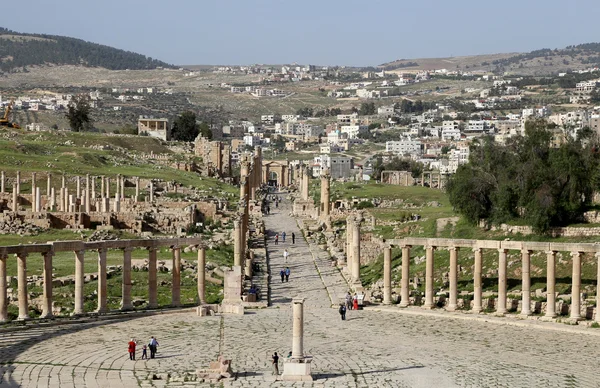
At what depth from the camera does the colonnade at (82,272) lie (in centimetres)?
4234

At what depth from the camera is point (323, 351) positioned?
3866 cm

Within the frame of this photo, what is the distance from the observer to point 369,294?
50.1 meters

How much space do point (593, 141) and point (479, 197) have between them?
1101 centimetres

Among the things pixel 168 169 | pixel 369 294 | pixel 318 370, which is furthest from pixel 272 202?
pixel 318 370

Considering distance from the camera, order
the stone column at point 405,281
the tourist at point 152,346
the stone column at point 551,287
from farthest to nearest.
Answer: the stone column at point 405,281 → the stone column at point 551,287 → the tourist at point 152,346

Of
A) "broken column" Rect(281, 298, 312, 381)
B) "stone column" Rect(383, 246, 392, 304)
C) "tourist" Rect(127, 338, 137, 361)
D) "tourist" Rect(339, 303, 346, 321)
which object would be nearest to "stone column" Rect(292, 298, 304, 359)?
"broken column" Rect(281, 298, 312, 381)

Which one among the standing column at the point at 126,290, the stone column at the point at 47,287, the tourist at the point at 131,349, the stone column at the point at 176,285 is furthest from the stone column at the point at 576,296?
the stone column at the point at 47,287

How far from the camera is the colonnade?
42.3 meters

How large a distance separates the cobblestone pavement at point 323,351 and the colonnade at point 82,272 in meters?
1.52

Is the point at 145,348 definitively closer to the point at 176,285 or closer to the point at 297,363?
the point at 297,363

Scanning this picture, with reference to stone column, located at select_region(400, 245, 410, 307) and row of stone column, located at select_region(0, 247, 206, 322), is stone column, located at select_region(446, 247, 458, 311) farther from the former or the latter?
row of stone column, located at select_region(0, 247, 206, 322)

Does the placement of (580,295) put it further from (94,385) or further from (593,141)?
(593,141)

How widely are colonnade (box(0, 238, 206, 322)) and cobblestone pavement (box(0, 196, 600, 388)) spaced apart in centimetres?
152

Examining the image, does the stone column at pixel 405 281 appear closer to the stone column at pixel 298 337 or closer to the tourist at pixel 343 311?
the tourist at pixel 343 311
